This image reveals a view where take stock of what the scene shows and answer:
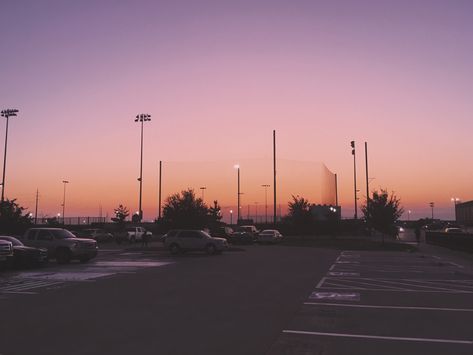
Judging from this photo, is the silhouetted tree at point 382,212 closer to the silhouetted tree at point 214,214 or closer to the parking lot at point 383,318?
the silhouetted tree at point 214,214

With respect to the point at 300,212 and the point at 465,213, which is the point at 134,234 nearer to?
the point at 300,212

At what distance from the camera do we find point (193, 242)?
35000mm

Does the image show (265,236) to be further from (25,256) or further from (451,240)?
(25,256)

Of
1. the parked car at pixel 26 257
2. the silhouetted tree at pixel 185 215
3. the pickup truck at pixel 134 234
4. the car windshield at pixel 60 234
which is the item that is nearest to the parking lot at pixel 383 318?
the parked car at pixel 26 257

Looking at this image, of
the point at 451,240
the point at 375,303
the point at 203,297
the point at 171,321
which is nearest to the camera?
the point at 171,321

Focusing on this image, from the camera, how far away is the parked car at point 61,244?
27.0m

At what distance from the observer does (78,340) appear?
28.7 ft

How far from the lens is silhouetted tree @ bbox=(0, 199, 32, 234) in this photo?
44.9 m

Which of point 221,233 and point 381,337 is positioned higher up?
point 221,233

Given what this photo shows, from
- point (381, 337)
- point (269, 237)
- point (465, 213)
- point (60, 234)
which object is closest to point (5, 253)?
point (60, 234)

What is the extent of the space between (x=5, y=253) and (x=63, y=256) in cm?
447

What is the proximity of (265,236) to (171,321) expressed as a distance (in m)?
45.3

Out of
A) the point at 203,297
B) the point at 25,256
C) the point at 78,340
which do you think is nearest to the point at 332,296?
the point at 203,297

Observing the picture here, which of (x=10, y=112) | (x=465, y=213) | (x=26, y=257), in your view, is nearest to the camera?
(x=26, y=257)
